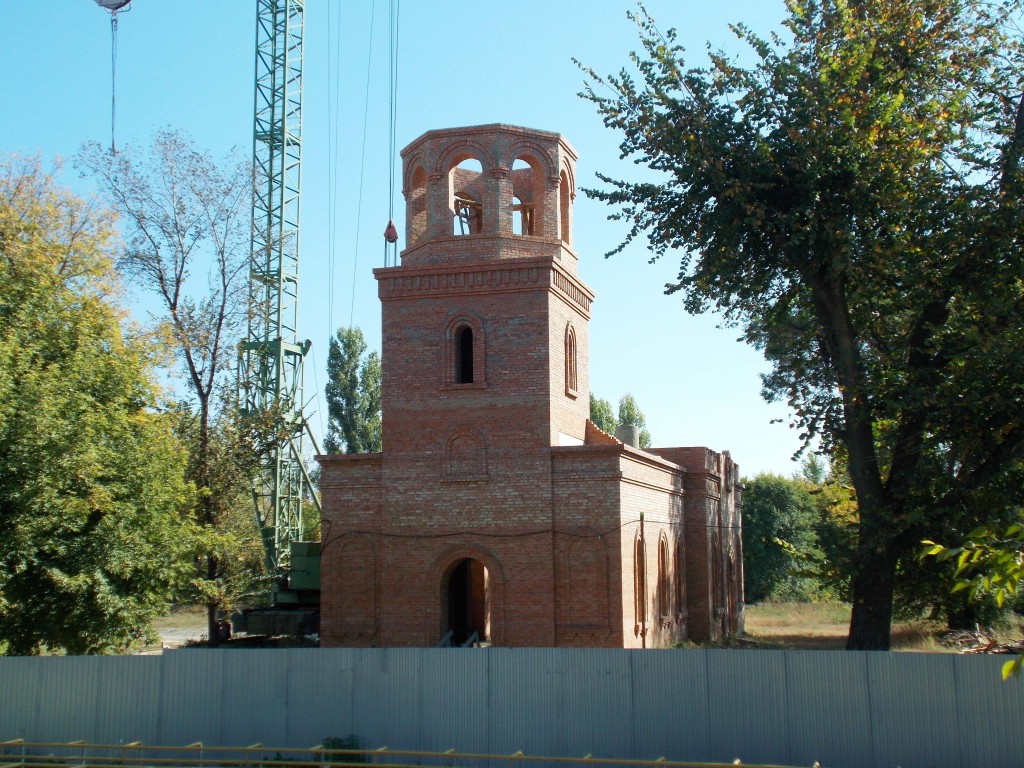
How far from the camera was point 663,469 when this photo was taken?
77.5 ft

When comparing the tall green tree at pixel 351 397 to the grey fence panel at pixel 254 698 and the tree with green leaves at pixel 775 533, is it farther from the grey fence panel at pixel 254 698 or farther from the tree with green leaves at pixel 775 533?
the grey fence panel at pixel 254 698

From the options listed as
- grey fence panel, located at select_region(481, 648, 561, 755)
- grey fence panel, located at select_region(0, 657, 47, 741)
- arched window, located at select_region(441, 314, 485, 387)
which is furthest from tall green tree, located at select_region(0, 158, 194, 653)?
grey fence panel, located at select_region(481, 648, 561, 755)

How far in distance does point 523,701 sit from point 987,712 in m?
6.15

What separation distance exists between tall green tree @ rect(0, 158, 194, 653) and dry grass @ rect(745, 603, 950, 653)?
48.1 ft

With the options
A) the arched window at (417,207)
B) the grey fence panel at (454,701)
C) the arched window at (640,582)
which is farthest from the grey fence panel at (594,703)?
the arched window at (417,207)

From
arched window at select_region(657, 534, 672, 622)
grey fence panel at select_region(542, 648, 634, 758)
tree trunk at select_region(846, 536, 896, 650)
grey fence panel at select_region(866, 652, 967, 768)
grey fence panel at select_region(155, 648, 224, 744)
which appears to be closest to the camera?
grey fence panel at select_region(866, 652, 967, 768)

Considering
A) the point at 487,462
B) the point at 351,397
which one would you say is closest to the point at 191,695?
the point at 487,462

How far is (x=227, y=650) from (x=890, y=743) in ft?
31.6

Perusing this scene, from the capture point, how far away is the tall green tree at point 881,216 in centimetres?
1625

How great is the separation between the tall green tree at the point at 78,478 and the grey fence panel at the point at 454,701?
7.02 m

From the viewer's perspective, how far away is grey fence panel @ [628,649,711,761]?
14.5 metres

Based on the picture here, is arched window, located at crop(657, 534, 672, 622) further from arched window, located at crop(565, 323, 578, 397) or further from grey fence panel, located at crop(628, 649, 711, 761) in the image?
grey fence panel, located at crop(628, 649, 711, 761)

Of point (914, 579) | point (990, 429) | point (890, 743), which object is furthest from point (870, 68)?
point (890, 743)

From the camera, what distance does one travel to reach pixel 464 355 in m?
21.0
